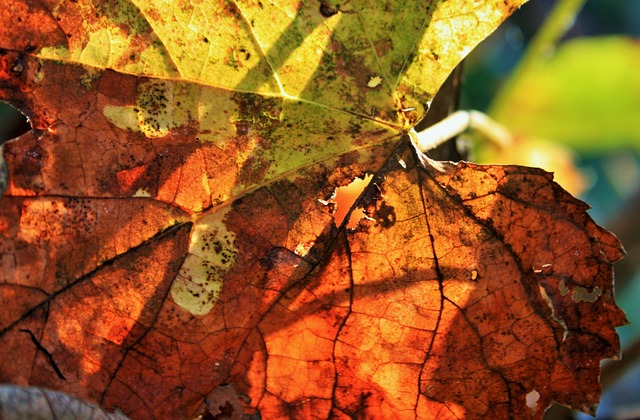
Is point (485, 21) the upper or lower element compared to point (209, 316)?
upper

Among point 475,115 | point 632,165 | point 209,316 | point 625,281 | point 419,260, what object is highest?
point 632,165

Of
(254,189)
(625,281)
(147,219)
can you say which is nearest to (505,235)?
(254,189)

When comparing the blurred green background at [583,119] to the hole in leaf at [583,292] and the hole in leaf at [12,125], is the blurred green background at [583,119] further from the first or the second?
the hole in leaf at [12,125]

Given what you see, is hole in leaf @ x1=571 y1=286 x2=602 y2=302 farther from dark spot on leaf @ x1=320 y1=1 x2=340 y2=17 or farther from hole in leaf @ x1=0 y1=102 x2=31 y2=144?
hole in leaf @ x1=0 y1=102 x2=31 y2=144

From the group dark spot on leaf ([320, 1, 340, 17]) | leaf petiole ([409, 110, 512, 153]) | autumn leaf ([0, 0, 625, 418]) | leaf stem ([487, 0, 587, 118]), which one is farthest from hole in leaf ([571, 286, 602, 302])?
leaf stem ([487, 0, 587, 118])

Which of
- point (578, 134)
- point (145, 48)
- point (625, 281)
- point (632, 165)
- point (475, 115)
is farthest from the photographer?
point (632, 165)

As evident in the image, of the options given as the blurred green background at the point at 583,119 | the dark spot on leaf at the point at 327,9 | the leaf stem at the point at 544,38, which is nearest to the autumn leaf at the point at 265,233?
the dark spot on leaf at the point at 327,9

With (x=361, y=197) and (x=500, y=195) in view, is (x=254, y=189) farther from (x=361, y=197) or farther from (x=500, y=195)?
(x=500, y=195)
